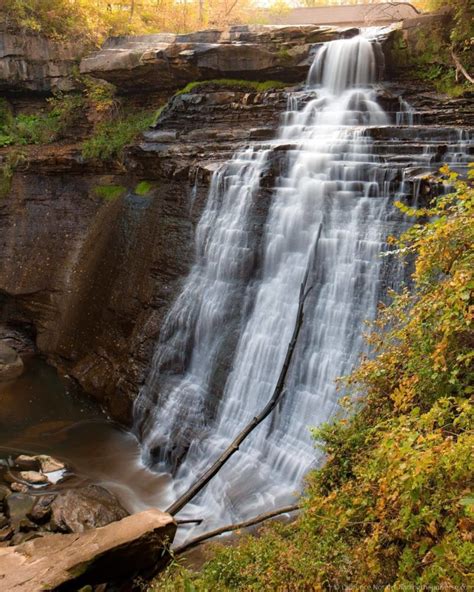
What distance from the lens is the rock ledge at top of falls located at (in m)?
14.3

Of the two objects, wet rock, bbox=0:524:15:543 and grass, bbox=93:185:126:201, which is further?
grass, bbox=93:185:126:201

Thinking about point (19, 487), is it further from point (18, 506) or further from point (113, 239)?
point (113, 239)

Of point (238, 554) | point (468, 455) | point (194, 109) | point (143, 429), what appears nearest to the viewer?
point (468, 455)

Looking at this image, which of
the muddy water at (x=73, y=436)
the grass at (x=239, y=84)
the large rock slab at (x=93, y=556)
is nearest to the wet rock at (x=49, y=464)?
the muddy water at (x=73, y=436)

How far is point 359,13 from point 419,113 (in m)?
13.7

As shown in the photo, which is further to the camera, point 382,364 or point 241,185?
point 241,185

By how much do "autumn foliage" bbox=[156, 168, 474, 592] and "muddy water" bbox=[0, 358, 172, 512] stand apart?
139 inches

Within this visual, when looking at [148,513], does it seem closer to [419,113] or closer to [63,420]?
[63,420]

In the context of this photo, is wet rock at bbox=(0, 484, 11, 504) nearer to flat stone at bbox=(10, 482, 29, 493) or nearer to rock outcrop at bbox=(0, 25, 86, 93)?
flat stone at bbox=(10, 482, 29, 493)

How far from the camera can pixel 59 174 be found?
15469 mm

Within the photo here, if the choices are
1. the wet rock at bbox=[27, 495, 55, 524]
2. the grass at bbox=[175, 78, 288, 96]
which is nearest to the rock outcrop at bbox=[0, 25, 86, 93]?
the grass at bbox=[175, 78, 288, 96]

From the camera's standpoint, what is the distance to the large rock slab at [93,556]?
5.45m

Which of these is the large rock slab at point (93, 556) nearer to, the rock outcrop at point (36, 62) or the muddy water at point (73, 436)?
the muddy water at point (73, 436)

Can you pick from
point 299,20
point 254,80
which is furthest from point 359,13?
point 254,80
